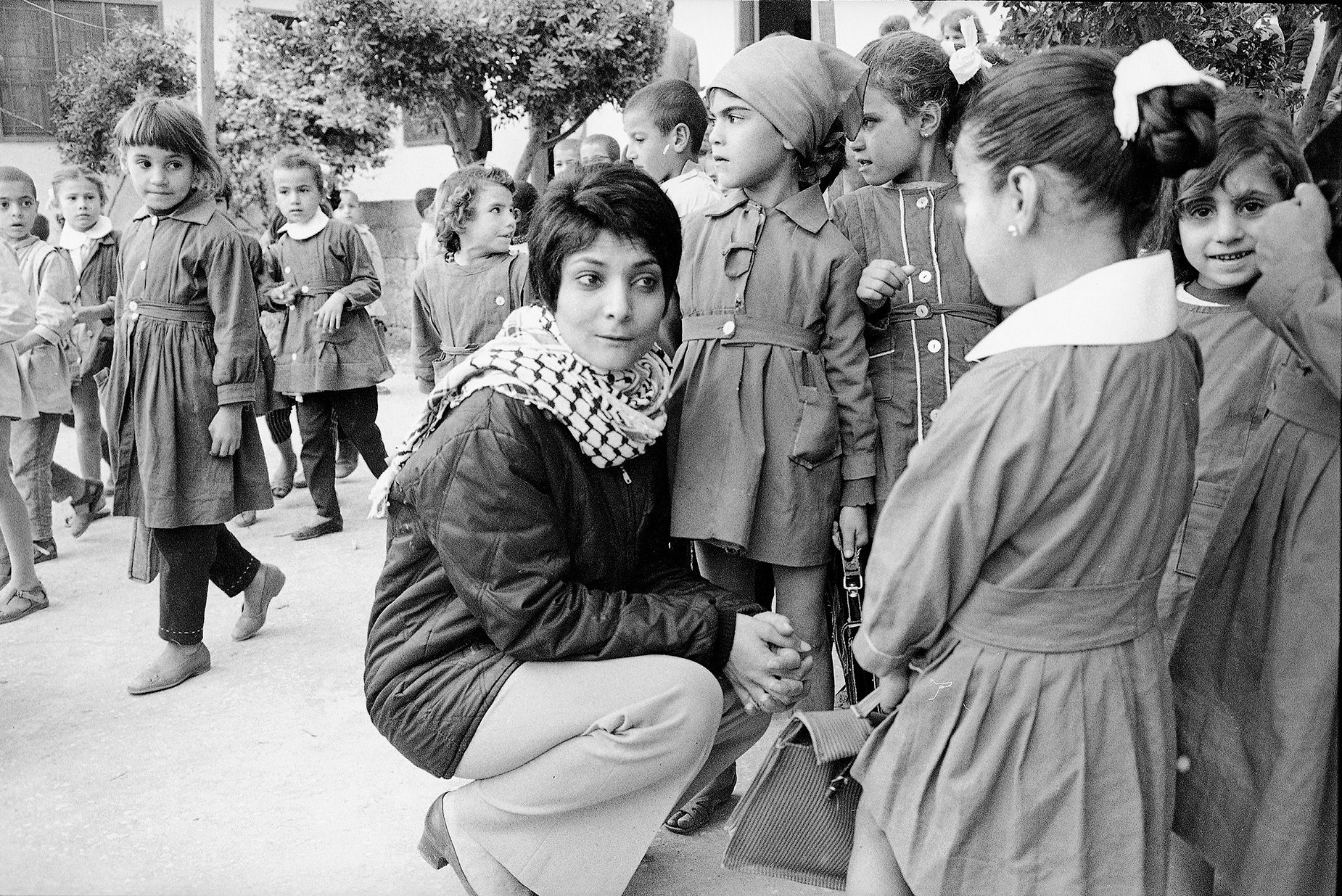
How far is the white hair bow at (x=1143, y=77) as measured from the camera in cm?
144

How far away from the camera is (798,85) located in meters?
2.55

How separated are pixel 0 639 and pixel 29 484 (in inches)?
48.1

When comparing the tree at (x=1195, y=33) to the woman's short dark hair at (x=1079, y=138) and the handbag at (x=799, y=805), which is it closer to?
the woman's short dark hair at (x=1079, y=138)

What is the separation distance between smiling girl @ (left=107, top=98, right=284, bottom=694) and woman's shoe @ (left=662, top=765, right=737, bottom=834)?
5.98 ft

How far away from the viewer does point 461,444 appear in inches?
80.4

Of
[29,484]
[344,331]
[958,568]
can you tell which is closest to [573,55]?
[344,331]

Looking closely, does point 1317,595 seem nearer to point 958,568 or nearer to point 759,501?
point 958,568

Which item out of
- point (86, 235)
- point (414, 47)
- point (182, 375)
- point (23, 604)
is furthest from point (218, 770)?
point (414, 47)

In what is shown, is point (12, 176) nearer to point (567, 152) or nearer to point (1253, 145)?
point (567, 152)

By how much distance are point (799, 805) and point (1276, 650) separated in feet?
2.48

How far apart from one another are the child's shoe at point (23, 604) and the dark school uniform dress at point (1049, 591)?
3.85 metres

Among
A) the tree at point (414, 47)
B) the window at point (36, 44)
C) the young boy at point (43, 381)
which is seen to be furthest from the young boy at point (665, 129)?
the window at point (36, 44)

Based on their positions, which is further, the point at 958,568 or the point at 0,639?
the point at 0,639

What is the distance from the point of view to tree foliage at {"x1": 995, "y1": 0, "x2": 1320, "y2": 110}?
2.45 metres
